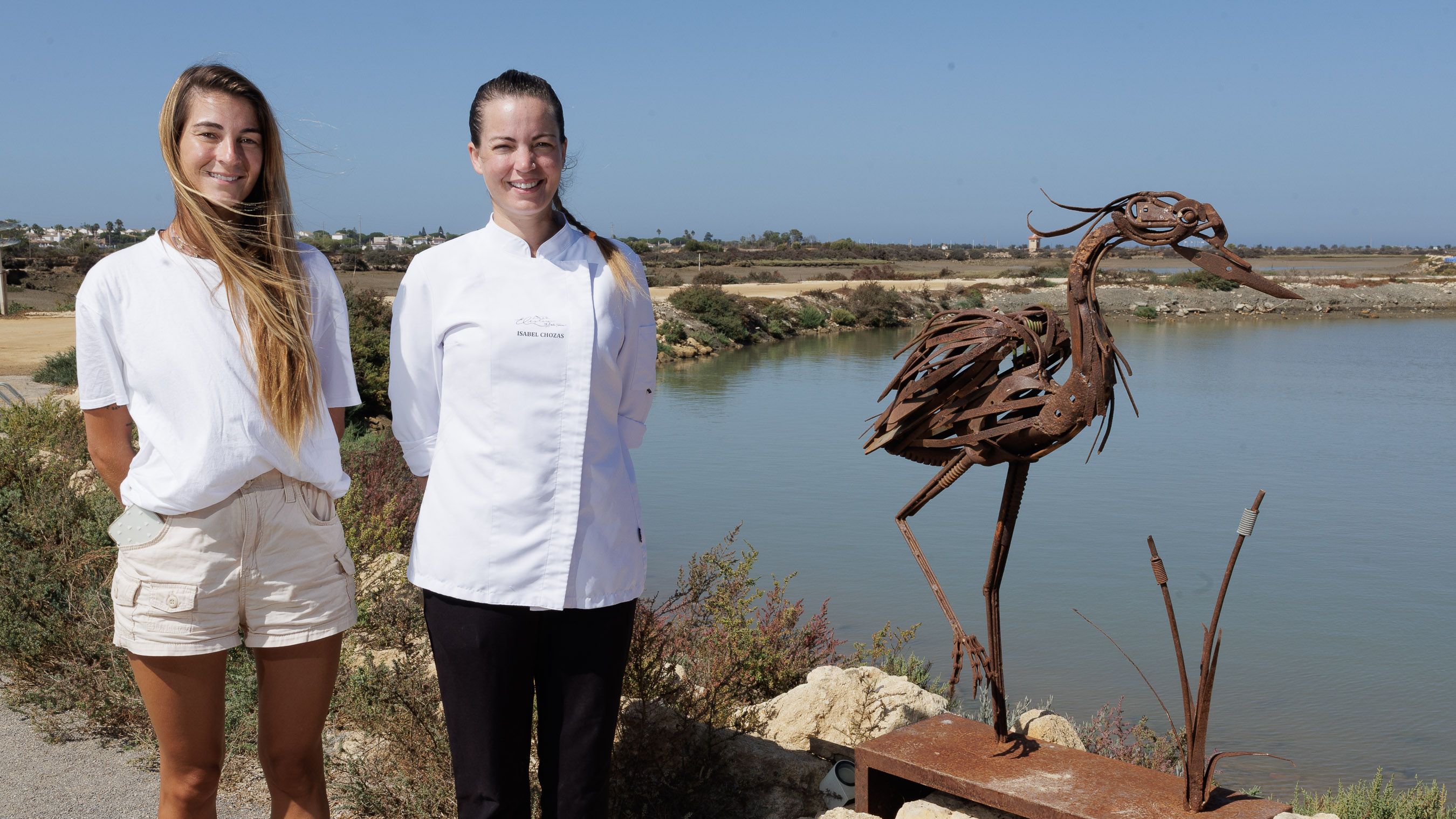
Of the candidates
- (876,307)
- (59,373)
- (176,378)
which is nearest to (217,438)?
(176,378)

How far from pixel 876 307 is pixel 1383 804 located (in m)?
31.1

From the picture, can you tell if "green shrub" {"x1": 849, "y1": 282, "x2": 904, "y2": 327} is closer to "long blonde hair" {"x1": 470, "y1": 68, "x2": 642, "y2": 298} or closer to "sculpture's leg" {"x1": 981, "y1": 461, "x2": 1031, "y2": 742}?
"sculpture's leg" {"x1": 981, "y1": 461, "x2": 1031, "y2": 742}

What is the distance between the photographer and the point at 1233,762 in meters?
5.58

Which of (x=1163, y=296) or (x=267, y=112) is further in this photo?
(x=1163, y=296)

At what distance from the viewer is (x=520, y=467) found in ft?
8.49

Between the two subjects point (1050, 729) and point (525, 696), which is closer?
point (525, 696)

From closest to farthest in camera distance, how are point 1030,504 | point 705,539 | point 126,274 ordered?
point 126,274 → point 705,539 → point 1030,504

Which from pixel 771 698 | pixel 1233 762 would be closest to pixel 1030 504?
pixel 1233 762

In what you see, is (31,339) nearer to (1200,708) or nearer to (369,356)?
(369,356)

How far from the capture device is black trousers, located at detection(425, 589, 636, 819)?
262 centimetres

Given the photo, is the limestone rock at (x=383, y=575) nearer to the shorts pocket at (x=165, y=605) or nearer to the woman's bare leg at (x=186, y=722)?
the woman's bare leg at (x=186, y=722)

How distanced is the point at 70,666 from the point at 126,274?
2965mm

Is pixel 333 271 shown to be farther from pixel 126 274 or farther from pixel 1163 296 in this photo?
pixel 1163 296

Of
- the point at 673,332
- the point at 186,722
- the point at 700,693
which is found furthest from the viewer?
the point at 673,332
